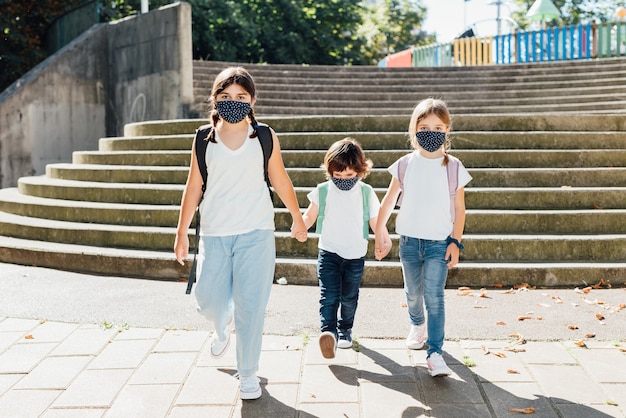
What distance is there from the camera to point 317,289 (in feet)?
20.1

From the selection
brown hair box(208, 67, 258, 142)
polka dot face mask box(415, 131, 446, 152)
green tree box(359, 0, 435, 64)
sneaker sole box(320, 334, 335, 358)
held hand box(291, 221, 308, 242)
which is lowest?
sneaker sole box(320, 334, 335, 358)

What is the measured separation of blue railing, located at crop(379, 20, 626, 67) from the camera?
19094 mm

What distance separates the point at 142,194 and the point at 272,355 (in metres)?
4.18

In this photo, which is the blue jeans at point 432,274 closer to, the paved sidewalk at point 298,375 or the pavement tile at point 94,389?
the paved sidewalk at point 298,375

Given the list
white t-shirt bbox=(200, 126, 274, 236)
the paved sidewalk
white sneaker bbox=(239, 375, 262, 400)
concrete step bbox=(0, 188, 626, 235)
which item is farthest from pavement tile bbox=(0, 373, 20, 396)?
concrete step bbox=(0, 188, 626, 235)

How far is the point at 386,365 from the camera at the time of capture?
4.16 metres

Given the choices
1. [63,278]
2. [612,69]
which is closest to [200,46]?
[612,69]

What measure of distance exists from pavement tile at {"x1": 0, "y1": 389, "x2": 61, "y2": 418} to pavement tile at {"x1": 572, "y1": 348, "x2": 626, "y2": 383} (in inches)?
118

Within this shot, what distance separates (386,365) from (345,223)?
90 centimetres

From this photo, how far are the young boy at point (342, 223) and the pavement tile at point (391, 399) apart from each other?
21.1 inches

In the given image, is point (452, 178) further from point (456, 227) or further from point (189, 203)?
point (189, 203)

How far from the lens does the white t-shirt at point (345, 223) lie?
4301 mm

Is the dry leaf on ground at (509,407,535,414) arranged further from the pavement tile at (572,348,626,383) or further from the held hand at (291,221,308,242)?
the held hand at (291,221,308,242)

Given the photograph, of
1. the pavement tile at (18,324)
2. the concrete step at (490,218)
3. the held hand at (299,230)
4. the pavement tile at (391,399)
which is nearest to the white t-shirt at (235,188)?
the held hand at (299,230)
